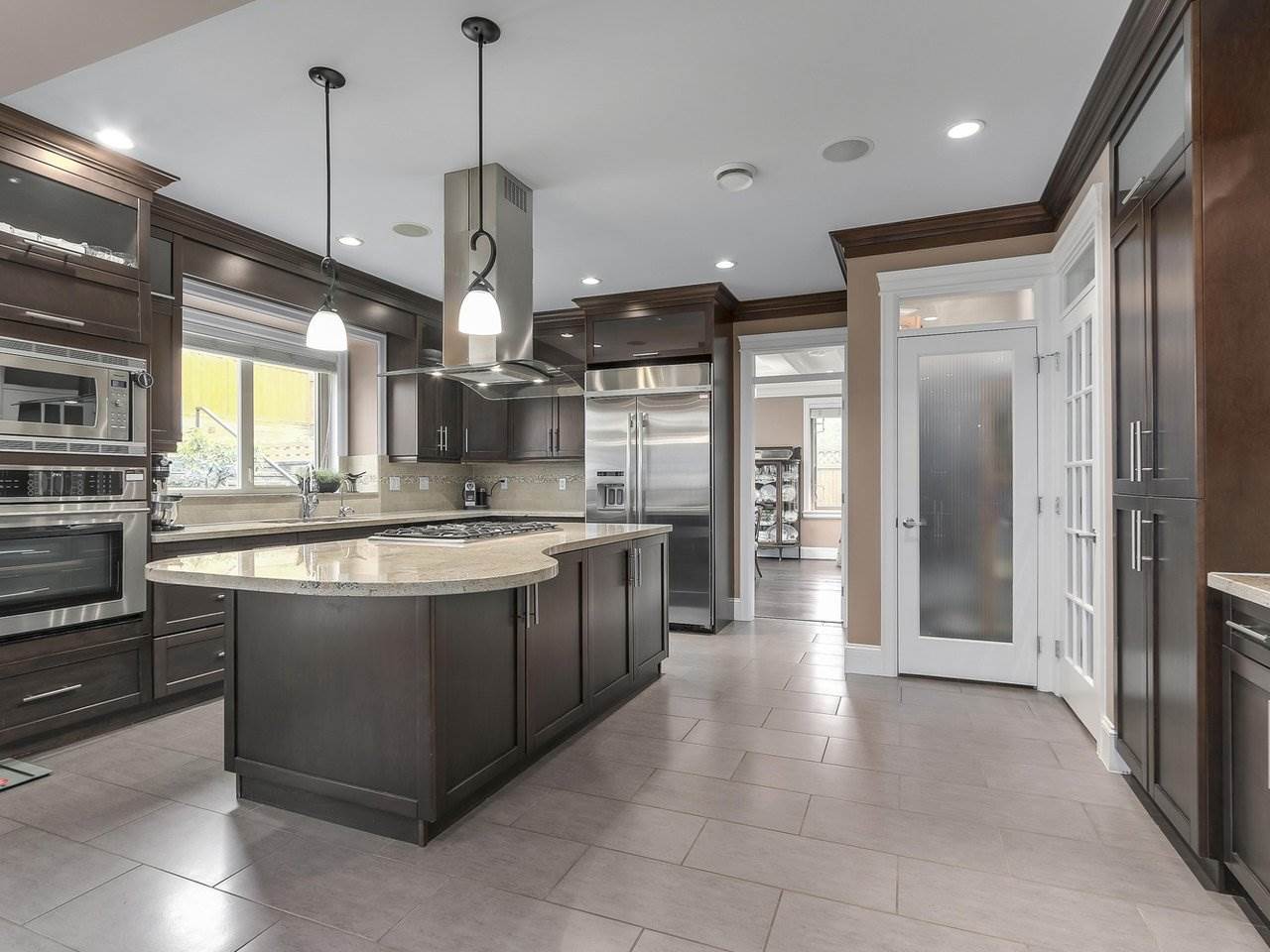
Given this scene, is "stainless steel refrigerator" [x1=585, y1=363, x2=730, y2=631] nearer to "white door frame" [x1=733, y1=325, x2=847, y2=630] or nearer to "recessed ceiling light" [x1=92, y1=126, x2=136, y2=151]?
"white door frame" [x1=733, y1=325, x2=847, y2=630]

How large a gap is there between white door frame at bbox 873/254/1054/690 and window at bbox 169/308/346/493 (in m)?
3.93

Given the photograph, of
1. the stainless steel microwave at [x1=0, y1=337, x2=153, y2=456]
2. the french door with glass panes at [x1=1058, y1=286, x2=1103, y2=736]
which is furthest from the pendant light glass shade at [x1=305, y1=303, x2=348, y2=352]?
the french door with glass panes at [x1=1058, y1=286, x2=1103, y2=736]

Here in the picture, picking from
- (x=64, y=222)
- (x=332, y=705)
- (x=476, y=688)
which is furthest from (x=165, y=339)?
(x=476, y=688)

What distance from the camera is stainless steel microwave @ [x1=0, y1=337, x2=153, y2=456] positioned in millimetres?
2893

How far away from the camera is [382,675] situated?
2.19 m

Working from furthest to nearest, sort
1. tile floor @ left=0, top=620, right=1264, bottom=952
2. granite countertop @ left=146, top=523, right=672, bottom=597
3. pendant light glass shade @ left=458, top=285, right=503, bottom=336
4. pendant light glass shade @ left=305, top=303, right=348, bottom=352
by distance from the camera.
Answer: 1. pendant light glass shade @ left=305, top=303, right=348, bottom=352
2. pendant light glass shade @ left=458, top=285, right=503, bottom=336
3. granite countertop @ left=146, top=523, right=672, bottom=597
4. tile floor @ left=0, top=620, right=1264, bottom=952

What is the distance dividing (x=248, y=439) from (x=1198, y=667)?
5.05 meters

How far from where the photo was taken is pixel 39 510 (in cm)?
294

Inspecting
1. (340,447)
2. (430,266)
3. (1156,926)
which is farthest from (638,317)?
(1156,926)

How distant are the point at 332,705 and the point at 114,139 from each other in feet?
8.66

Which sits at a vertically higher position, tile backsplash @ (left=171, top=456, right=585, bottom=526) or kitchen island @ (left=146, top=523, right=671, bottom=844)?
tile backsplash @ (left=171, top=456, right=585, bottom=526)

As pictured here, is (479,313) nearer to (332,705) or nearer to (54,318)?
(332,705)

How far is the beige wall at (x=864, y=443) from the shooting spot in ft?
13.8

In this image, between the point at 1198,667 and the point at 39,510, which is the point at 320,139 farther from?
the point at 1198,667
